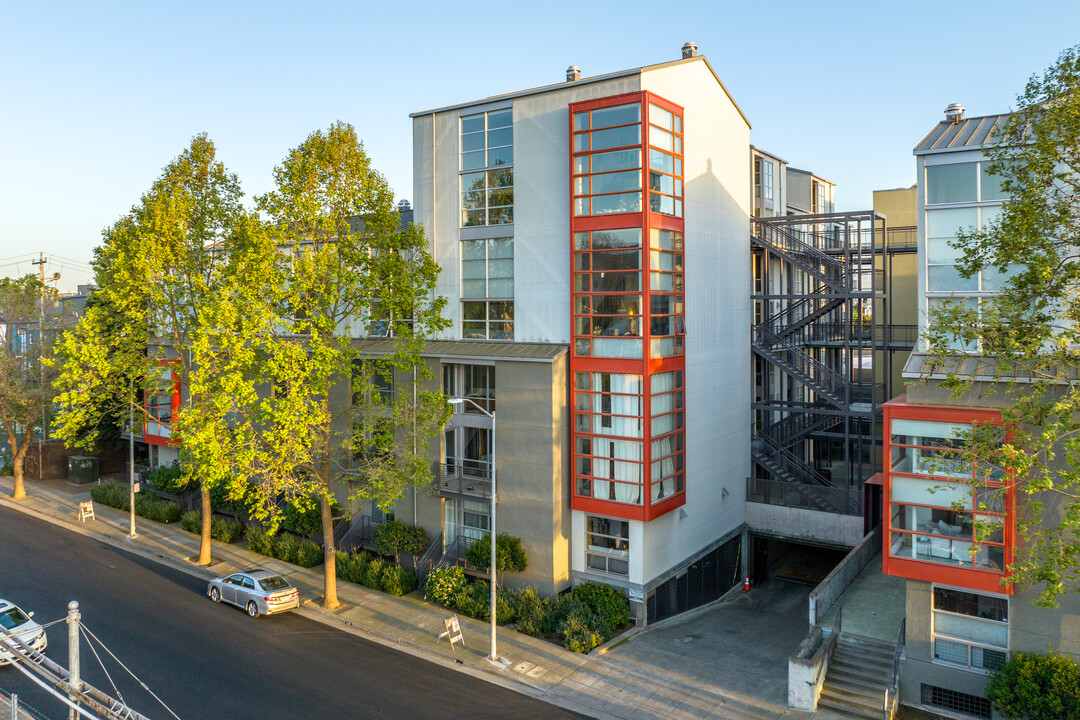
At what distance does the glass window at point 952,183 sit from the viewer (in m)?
20.0

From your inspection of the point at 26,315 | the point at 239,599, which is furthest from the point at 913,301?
the point at 26,315

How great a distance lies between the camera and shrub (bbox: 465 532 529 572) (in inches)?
976

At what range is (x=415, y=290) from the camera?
24.7 m

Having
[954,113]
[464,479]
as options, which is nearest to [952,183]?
[954,113]

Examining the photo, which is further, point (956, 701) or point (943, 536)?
point (956, 701)

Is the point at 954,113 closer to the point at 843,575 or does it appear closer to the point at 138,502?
the point at 843,575

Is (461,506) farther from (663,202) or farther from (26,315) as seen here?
(26,315)

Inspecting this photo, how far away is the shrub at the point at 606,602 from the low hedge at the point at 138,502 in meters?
22.3

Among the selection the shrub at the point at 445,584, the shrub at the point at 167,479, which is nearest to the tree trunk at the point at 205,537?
the shrub at the point at 167,479

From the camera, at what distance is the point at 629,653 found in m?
22.2

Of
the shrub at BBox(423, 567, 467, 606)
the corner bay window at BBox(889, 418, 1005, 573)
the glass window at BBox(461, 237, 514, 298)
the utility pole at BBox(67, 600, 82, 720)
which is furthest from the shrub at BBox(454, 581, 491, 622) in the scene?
the utility pole at BBox(67, 600, 82, 720)

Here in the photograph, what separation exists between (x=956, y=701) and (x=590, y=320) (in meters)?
14.8

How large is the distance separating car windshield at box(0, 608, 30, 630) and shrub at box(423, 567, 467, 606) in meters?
12.0

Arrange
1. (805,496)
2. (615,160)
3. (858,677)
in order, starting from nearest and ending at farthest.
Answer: (858,677)
(615,160)
(805,496)
